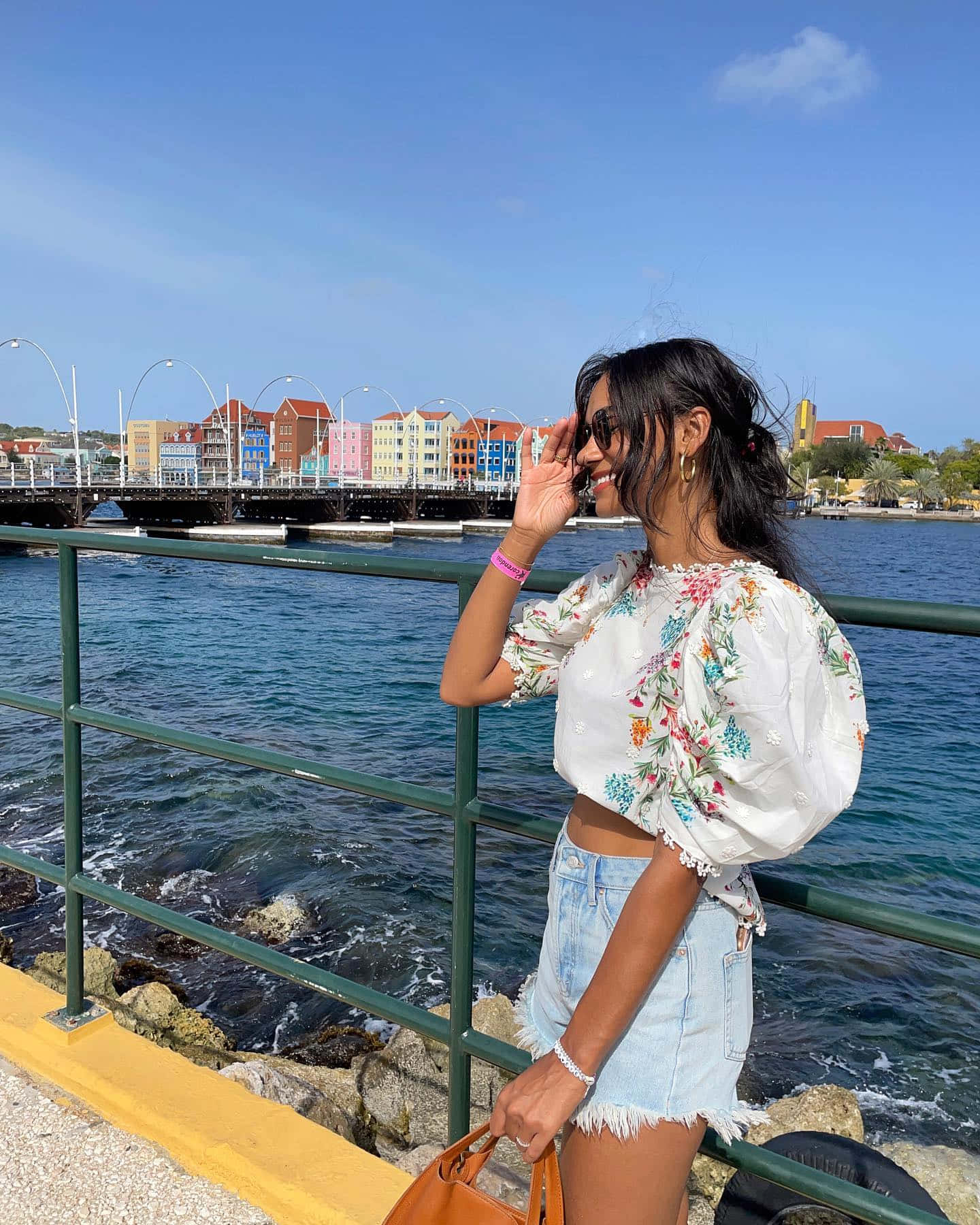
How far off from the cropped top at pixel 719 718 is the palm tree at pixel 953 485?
125m

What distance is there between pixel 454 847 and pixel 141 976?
5506mm

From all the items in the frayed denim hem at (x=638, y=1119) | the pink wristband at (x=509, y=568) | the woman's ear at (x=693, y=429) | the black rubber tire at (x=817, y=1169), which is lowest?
the black rubber tire at (x=817, y=1169)

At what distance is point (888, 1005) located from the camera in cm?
694

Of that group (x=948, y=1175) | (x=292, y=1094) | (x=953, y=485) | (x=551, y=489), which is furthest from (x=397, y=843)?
(x=953, y=485)

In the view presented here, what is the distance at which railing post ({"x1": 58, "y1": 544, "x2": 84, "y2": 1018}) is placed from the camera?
235 centimetres

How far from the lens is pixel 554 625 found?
55.6 inches

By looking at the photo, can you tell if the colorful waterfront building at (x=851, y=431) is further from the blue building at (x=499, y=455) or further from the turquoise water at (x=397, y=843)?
the turquoise water at (x=397, y=843)

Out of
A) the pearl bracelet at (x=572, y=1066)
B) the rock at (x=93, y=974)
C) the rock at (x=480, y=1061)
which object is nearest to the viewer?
the pearl bracelet at (x=572, y=1066)

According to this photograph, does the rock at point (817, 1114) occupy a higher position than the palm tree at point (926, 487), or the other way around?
the palm tree at point (926, 487)

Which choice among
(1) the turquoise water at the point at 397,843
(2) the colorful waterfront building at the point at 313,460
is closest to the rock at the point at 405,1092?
(1) the turquoise water at the point at 397,843

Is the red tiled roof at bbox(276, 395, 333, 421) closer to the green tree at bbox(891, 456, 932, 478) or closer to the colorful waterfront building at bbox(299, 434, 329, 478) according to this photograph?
the colorful waterfront building at bbox(299, 434, 329, 478)

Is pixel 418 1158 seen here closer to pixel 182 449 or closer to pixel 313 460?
pixel 313 460

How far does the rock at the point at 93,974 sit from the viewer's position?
5.04 meters

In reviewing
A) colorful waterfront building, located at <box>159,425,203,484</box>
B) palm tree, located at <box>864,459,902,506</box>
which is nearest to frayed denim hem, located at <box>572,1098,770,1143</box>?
colorful waterfront building, located at <box>159,425,203,484</box>
